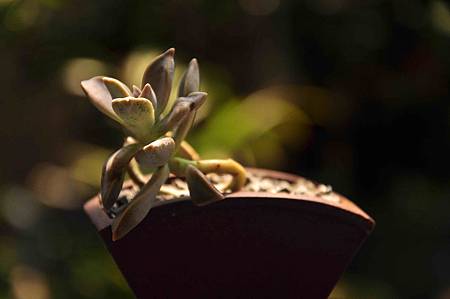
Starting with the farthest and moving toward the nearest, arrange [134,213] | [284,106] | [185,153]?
[284,106] → [185,153] → [134,213]

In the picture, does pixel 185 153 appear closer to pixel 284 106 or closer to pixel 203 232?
pixel 203 232

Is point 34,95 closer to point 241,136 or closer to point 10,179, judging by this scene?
point 10,179

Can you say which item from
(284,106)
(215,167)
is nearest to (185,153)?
(215,167)

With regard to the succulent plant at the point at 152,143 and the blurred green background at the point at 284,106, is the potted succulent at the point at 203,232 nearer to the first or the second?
the succulent plant at the point at 152,143

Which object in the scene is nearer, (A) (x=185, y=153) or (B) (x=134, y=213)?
(B) (x=134, y=213)

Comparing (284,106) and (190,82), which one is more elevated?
(190,82)

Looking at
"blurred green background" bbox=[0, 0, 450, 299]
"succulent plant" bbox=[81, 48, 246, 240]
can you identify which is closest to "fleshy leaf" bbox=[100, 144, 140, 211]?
"succulent plant" bbox=[81, 48, 246, 240]

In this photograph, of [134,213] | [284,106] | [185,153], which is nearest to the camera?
[134,213]
